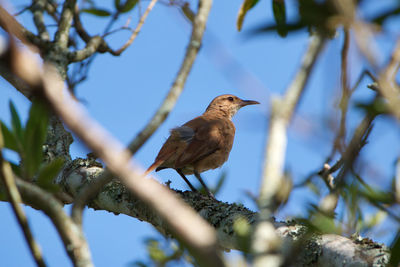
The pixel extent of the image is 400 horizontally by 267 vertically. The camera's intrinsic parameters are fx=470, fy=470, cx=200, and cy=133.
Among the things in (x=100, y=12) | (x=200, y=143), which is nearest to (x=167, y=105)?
(x=100, y=12)

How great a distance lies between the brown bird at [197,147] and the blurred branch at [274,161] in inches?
145

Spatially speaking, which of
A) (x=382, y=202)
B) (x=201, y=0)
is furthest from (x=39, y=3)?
(x=382, y=202)

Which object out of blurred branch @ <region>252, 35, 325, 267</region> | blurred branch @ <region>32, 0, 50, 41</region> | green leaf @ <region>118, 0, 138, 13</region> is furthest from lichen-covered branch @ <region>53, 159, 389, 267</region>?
green leaf @ <region>118, 0, 138, 13</region>

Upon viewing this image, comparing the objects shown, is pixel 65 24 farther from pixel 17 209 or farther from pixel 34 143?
pixel 17 209

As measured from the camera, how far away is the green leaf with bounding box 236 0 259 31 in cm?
326

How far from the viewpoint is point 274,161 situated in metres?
1.16

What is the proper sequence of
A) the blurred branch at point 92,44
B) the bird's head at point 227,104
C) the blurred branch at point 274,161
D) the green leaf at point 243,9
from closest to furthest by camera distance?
the blurred branch at point 274,161
the green leaf at point 243,9
the blurred branch at point 92,44
the bird's head at point 227,104

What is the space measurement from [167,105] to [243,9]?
181 cm

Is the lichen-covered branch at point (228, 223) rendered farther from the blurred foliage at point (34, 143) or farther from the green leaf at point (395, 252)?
the blurred foliage at point (34, 143)

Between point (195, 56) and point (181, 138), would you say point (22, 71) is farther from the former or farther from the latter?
point (181, 138)

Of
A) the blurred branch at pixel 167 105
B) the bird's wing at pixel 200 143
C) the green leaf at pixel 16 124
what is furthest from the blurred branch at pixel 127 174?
the bird's wing at pixel 200 143

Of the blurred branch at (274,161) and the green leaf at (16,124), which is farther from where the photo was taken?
the green leaf at (16,124)

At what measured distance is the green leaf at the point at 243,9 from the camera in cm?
326

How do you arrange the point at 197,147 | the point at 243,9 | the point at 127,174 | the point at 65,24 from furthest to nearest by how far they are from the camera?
the point at 197,147 < the point at 65,24 < the point at 243,9 < the point at 127,174
